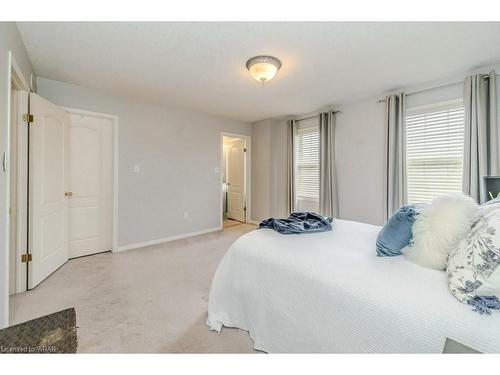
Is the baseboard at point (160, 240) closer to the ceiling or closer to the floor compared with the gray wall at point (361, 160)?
closer to the floor

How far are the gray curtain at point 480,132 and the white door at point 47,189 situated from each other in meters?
4.73

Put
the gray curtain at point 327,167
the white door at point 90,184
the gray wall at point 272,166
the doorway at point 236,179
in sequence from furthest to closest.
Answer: the doorway at point 236,179 < the gray wall at point 272,166 < the gray curtain at point 327,167 < the white door at point 90,184

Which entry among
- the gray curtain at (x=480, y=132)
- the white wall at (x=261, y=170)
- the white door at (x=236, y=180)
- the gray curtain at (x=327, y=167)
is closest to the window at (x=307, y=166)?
the gray curtain at (x=327, y=167)

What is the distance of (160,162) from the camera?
152 inches

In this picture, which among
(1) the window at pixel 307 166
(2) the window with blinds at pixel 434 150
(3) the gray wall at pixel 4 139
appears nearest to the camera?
(3) the gray wall at pixel 4 139

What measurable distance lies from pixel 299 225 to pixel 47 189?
110 inches

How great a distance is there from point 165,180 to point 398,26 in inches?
142

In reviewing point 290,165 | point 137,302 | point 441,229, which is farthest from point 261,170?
point 441,229

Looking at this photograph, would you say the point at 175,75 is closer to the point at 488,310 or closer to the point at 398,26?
the point at 398,26

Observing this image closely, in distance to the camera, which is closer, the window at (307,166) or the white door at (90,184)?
the white door at (90,184)

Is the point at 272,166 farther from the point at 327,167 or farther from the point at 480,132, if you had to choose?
Result: the point at 480,132

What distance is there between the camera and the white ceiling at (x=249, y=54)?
1.88 metres

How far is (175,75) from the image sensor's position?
2.71 meters

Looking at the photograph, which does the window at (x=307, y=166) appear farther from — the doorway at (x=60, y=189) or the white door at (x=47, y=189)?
the white door at (x=47, y=189)
